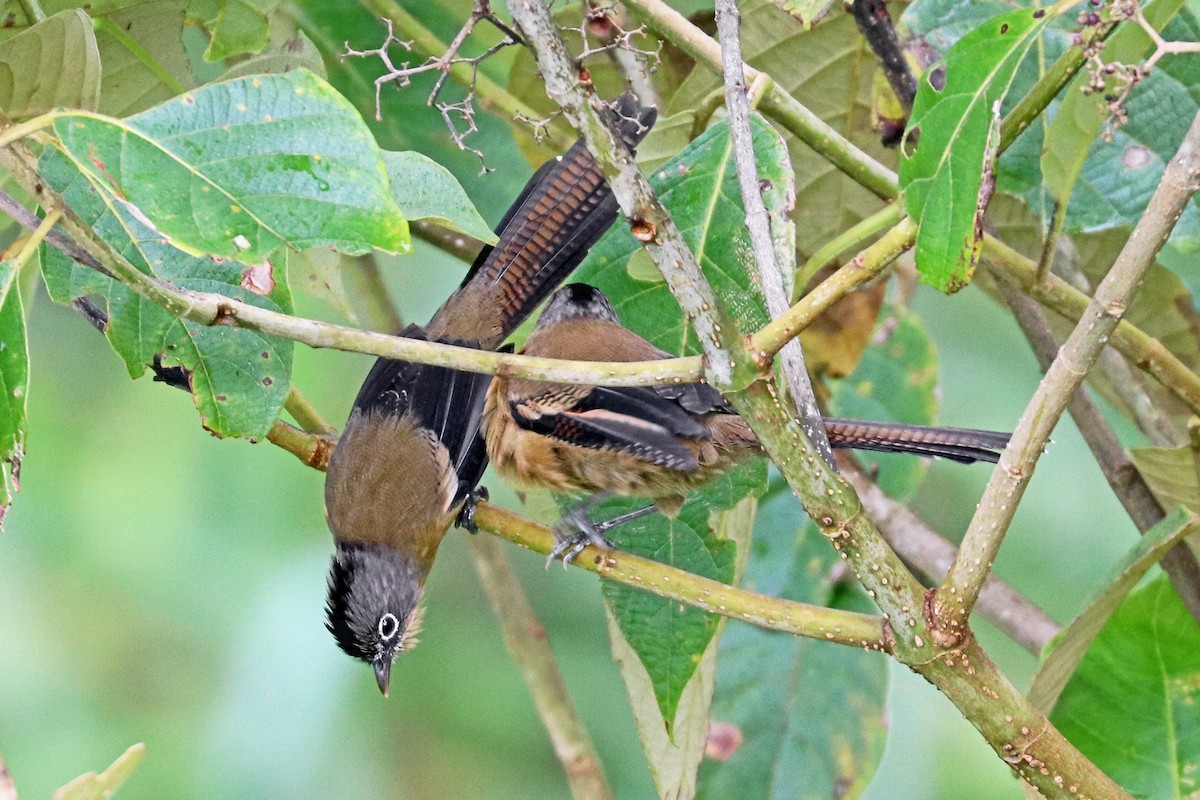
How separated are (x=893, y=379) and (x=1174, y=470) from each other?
1.14 metres

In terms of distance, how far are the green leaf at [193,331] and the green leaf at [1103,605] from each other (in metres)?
1.37

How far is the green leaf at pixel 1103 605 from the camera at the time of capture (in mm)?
1981

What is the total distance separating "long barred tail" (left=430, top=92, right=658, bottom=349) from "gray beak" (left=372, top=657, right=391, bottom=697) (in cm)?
89

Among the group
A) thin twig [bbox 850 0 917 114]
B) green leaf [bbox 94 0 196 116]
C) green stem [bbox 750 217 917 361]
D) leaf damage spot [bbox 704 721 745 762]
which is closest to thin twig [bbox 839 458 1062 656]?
leaf damage spot [bbox 704 721 745 762]

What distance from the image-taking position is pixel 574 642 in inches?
169

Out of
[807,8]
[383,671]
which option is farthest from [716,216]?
[383,671]

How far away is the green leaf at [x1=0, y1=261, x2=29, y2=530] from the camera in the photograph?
1.45 metres

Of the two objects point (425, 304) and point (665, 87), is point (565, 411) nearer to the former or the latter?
point (665, 87)

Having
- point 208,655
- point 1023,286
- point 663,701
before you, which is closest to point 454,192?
point 663,701

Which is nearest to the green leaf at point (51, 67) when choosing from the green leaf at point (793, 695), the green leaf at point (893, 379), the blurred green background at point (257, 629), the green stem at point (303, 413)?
the green stem at point (303, 413)

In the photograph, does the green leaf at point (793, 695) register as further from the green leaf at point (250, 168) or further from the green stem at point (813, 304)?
the green leaf at point (250, 168)

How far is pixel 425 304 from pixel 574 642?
1.30 metres

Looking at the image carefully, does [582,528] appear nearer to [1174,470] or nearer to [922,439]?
[922,439]

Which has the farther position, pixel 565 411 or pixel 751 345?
pixel 565 411
